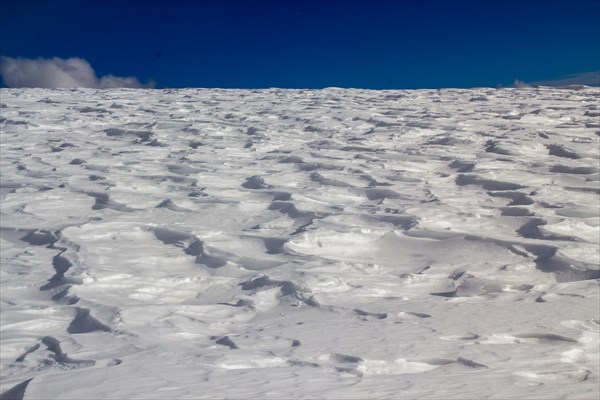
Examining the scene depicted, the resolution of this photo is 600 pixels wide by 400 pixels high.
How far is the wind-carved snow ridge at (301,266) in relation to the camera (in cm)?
294

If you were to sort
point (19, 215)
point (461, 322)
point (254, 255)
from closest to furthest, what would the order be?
point (461, 322), point (254, 255), point (19, 215)

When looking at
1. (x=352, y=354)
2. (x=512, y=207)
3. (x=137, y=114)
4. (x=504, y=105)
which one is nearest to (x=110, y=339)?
(x=352, y=354)

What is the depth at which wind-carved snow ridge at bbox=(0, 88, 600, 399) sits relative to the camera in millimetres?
2936

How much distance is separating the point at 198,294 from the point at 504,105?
1046 centimetres

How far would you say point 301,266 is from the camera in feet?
14.6

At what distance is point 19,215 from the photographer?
18.5 feet

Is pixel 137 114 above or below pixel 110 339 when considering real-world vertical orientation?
above

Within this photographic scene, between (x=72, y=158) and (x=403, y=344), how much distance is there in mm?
5971

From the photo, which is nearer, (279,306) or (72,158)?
(279,306)

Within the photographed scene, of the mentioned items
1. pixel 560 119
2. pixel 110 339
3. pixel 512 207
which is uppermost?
pixel 560 119

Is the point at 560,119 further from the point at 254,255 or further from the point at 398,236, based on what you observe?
the point at 254,255

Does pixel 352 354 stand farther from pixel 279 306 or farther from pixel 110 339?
pixel 110 339

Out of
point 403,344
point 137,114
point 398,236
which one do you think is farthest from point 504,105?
point 403,344

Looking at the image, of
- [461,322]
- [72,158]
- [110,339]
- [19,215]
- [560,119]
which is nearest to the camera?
[110,339]
